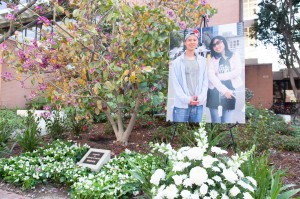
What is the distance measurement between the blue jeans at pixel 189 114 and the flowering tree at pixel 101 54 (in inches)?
27.7

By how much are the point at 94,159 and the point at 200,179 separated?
9.11ft

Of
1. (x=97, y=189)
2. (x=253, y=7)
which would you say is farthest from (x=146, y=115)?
(x=253, y=7)

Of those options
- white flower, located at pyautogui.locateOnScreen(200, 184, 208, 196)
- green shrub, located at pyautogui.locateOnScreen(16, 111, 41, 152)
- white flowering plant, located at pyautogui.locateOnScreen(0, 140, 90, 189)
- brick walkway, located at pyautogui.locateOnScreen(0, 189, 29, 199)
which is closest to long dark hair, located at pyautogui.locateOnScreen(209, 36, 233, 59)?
white flower, located at pyautogui.locateOnScreen(200, 184, 208, 196)

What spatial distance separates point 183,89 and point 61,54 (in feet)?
7.93

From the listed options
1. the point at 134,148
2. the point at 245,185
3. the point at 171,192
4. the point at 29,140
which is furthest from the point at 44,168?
the point at 245,185

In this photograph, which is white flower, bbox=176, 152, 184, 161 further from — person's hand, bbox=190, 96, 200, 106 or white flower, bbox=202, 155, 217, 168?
person's hand, bbox=190, 96, 200, 106

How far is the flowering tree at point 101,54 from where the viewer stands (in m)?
4.88

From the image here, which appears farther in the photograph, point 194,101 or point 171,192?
point 194,101

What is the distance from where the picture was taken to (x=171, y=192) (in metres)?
2.39

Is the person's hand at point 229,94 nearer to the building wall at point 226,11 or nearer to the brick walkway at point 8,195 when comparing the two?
the brick walkway at point 8,195

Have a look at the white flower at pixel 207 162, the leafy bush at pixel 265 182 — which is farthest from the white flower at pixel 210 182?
the leafy bush at pixel 265 182

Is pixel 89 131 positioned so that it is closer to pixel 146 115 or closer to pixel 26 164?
pixel 146 115

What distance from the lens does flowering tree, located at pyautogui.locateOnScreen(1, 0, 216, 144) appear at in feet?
16.0

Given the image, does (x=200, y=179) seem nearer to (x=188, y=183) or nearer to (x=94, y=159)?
(x=188, y=183)
